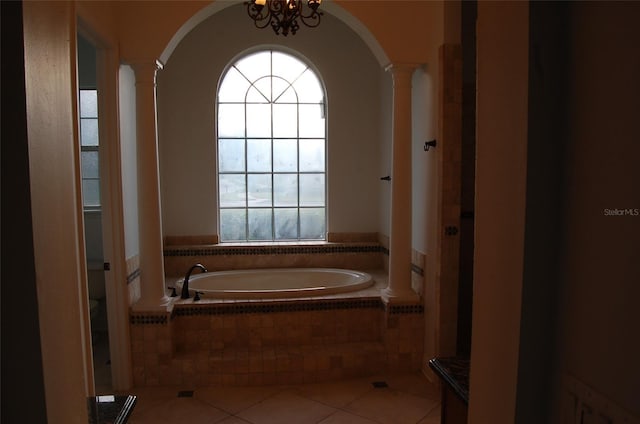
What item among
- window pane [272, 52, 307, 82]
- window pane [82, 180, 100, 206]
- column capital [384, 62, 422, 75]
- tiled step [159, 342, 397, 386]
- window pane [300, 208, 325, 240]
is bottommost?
tiled step [159, 342, 397, 386]

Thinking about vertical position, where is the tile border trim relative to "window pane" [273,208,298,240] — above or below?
below

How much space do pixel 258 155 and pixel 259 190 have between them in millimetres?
361

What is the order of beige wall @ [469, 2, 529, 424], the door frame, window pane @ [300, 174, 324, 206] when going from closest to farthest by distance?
beige wall @ [469, 2, 529, 424], the door frame, window pane @ [300, 174, 324, 206]

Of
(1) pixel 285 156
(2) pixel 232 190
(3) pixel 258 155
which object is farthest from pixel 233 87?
(2) pixel 232 190

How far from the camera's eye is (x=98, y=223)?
4.20 metres

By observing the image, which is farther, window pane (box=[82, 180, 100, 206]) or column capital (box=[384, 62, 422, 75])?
window pane (box=[82, 180, 100, 206])

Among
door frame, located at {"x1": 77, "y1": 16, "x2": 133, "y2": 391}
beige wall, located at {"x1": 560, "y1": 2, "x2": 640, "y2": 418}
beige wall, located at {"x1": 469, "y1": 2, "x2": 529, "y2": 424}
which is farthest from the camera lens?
door frame, located at {"x1": 77, "y1": 16, "x2": 133, "y2": 391}

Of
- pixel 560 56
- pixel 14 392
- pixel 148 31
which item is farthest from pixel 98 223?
pixel 560 56

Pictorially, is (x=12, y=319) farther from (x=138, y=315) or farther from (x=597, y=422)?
(x=138, y=315)

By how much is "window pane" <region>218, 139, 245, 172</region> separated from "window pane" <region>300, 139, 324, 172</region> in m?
0.63

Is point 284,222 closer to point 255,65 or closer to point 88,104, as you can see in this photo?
point 255,65

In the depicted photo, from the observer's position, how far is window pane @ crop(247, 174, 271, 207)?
16.1 ft

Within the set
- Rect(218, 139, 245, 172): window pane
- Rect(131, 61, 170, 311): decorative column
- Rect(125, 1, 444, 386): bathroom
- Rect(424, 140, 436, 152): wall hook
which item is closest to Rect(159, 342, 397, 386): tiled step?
Rect(131, 61, 170, 311): decorative column

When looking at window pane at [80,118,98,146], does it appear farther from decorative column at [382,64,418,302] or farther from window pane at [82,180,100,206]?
decorative column at [382,64,418,302]
